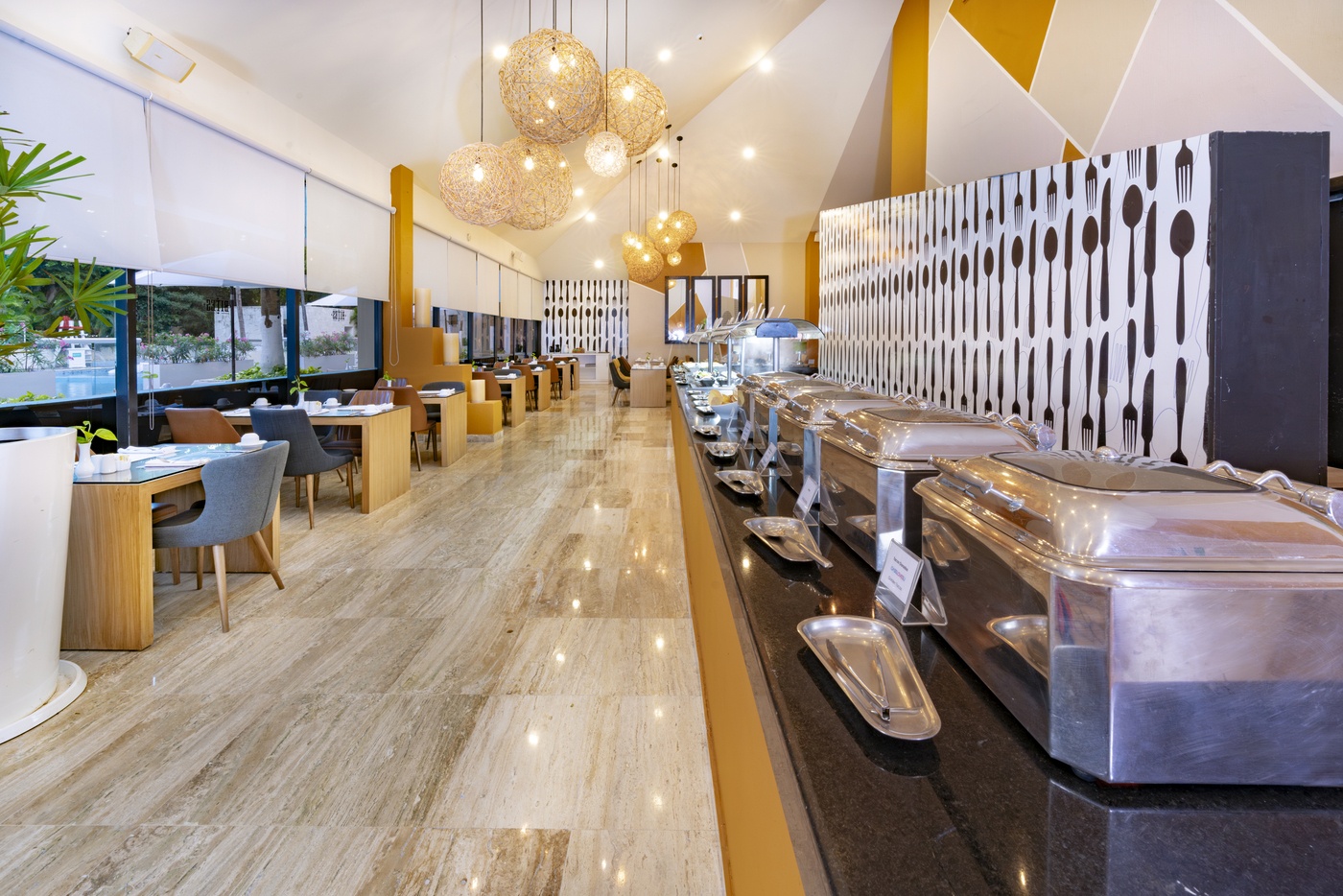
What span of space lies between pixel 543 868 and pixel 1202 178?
10.0 feet

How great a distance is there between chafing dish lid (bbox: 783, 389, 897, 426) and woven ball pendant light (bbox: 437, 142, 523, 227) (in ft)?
14.7

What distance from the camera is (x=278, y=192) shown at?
6082 mm

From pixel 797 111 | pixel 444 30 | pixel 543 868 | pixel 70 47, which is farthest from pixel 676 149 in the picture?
pixel 543 868

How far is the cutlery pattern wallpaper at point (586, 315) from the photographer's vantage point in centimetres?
1822

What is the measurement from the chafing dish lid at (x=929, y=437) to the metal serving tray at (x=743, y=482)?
26.6 inches

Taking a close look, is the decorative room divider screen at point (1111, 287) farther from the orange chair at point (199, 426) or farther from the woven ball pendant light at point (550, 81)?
the orange chair at point (199, 426)

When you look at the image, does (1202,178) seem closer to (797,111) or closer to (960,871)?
(960,871)

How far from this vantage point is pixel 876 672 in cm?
92

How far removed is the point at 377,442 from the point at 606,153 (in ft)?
9.17

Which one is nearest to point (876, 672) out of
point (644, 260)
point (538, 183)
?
point (538, 183)

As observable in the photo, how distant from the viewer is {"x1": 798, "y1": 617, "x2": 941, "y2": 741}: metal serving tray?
2.59ft

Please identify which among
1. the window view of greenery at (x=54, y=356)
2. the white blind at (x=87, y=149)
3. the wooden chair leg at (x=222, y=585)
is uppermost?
the white blind at (x=87, y=149)

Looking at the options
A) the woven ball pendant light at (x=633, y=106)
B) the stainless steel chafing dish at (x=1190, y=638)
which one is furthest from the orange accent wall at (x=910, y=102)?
the stainless steel chafing dish at (x=1190, y=638)

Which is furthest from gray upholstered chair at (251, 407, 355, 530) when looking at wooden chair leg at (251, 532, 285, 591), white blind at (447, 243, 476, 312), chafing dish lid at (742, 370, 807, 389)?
white blind at (447, 243, 476, 312)
